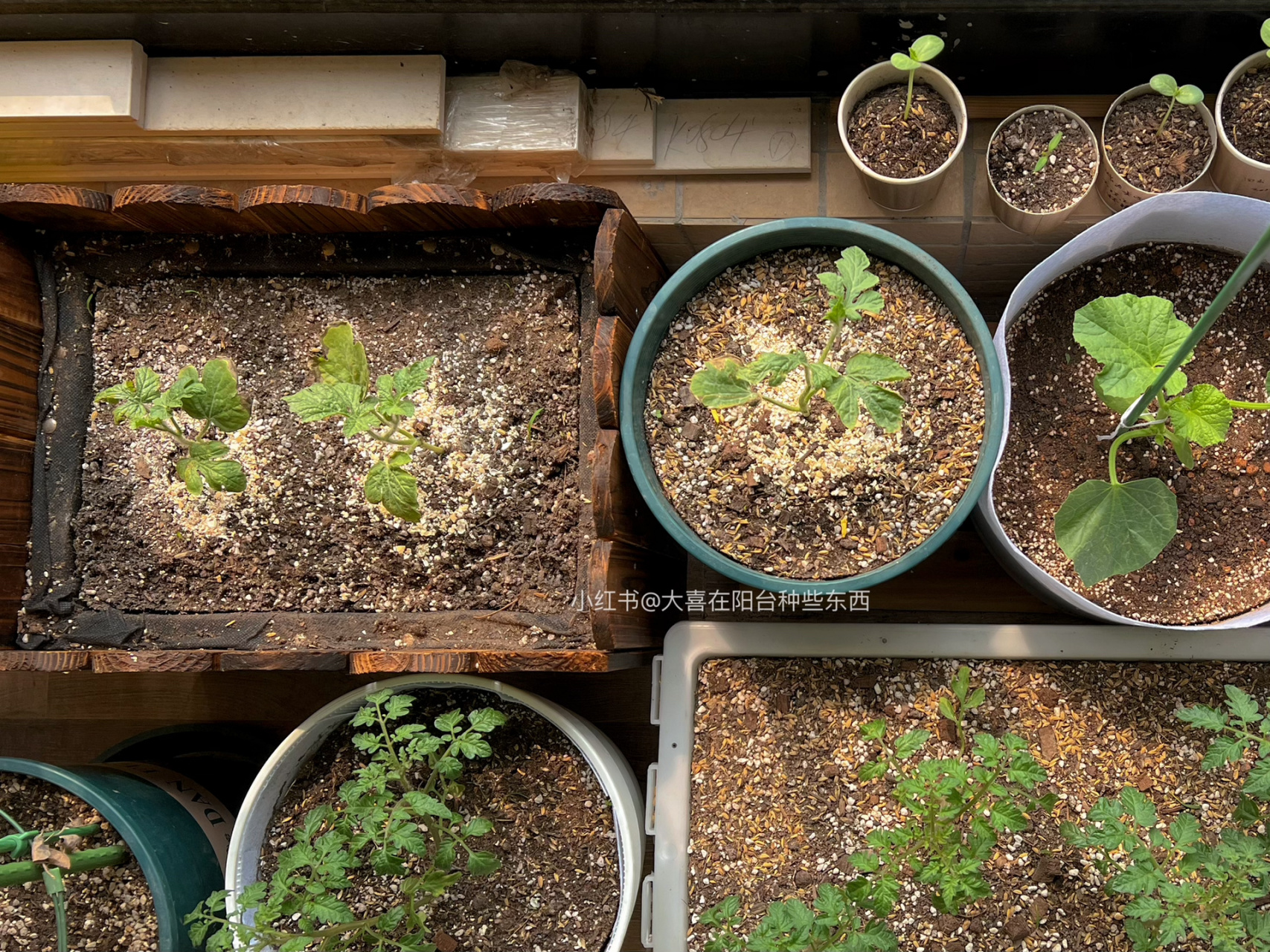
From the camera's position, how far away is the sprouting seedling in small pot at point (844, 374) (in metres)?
1.07

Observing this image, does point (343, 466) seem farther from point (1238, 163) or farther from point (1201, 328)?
point (1238, 163)

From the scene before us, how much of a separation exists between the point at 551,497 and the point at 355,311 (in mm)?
404

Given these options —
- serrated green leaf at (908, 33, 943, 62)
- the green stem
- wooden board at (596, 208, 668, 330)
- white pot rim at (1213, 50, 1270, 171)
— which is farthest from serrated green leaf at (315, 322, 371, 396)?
white pot rim at (1213, 50, 1270, 171)

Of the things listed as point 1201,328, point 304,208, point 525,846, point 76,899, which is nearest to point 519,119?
point 304,208

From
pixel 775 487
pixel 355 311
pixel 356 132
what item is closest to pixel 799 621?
pixel 775 487

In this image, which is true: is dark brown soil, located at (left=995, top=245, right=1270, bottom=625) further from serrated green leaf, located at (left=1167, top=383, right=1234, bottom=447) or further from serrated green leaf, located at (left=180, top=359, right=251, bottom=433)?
serrated green leaf, located at (left=180, top=359, right=251, bottom=433)

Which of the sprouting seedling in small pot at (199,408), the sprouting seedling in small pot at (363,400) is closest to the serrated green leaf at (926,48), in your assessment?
the sprouting seedling in small pot at (363,400)

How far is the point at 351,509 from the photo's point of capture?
138 cm

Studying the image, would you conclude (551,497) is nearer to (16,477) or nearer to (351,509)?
(351,509)

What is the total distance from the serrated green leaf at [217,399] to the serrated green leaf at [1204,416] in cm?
116

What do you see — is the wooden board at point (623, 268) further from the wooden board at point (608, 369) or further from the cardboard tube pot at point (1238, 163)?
the cardboard tube pot at point (1238, 163)

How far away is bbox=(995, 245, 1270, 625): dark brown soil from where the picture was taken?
4.17 ft

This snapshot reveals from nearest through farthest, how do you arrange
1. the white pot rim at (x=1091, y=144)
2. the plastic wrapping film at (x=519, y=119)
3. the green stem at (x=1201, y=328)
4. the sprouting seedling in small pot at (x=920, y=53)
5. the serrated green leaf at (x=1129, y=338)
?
the green stem at (x=1201, y=328) < the serrated green leaf at (x=1129, y=338) < the sprouting seedling in small pot at (x=920, y=53) < the white pot rim at (x=1091, y=144) < the plastic wrapping film at (x=519, y=119)

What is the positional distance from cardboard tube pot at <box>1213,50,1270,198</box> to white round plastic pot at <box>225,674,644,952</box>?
114cm
